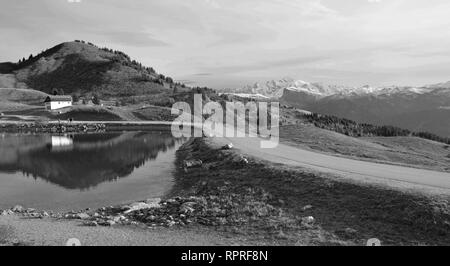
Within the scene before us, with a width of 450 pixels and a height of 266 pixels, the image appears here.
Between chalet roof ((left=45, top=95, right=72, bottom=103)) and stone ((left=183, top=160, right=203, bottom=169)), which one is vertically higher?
chalet roof ((left=45, top=95, right=72, bottom=103))

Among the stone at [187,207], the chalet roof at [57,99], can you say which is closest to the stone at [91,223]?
the stone at [187,207]

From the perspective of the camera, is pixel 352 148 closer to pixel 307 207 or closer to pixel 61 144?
pixel 307 207

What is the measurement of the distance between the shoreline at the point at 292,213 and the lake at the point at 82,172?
5.12 metres

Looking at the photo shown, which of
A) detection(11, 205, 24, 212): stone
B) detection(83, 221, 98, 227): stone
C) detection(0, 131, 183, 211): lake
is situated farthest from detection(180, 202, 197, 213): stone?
detection(11, 205, 24, 212): stone

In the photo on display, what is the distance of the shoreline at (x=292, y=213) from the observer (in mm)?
22094

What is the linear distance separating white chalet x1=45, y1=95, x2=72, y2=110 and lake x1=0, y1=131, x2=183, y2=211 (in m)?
63.0

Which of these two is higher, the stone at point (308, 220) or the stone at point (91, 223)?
the stone at point (308, 220)

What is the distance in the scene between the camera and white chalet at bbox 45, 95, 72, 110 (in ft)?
480

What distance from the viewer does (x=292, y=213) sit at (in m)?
26.6

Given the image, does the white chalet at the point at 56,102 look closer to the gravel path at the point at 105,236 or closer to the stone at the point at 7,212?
the stone at the point at 7,212

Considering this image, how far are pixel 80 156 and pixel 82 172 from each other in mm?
14609

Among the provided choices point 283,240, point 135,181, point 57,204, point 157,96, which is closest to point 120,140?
point 135,181

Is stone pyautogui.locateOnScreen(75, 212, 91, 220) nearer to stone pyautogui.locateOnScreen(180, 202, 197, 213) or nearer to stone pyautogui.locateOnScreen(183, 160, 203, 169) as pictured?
stone pyautogui.locateOnScreen(180, 202, 197, 213)

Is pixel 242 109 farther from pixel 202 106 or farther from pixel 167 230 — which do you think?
pixel 167 230
